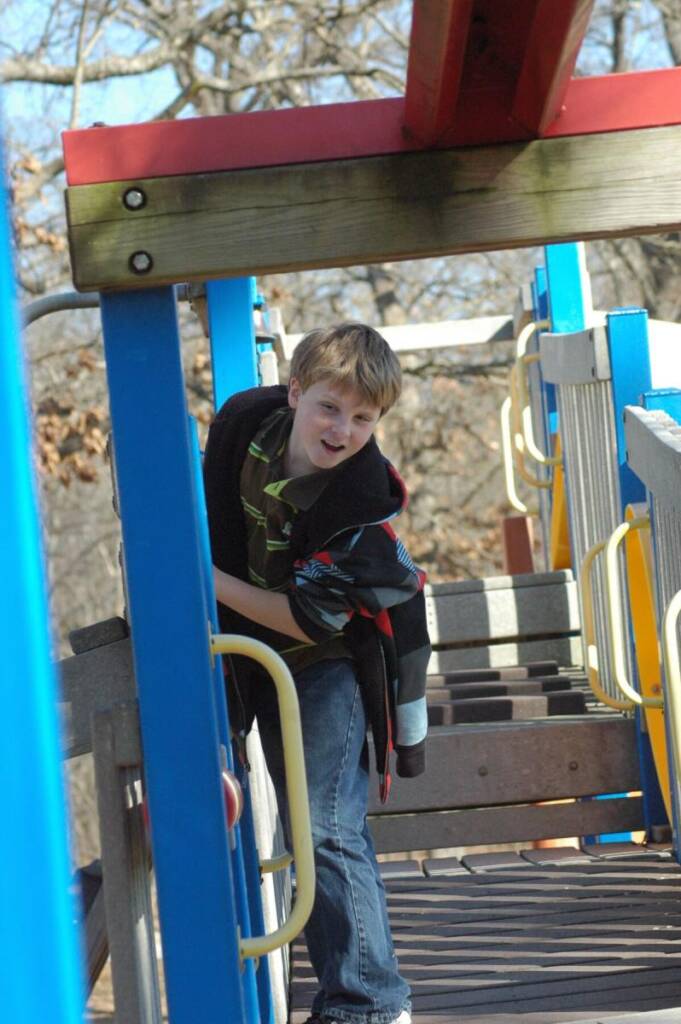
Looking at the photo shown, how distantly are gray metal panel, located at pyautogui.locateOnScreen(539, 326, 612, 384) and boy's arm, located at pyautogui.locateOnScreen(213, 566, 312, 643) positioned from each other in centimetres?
233

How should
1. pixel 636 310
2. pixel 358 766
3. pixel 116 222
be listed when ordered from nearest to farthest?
pixel 116 222 < pixel 358 766 < pixel 636 310

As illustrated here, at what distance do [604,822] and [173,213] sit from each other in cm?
322

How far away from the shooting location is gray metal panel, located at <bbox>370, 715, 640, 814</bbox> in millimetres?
4508

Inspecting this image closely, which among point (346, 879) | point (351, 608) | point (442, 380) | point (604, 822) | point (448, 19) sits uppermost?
point (442, 380)

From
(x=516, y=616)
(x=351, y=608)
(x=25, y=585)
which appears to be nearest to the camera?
(x=25, y=585)

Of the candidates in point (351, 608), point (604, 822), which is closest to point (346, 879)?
point (351, 608)

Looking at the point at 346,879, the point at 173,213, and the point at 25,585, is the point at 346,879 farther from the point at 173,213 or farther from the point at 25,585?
the point at 25,585

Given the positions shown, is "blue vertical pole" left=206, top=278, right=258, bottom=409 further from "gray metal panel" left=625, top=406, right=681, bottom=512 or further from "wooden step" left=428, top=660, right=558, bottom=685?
"wooden step" left=428, top=660, right=558, bottom=685

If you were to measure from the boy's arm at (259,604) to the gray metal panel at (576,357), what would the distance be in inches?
91.7

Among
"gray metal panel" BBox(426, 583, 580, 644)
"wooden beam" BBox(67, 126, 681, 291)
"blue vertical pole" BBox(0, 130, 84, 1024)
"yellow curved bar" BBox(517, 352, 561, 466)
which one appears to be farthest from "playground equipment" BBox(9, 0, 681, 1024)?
"yellow curved bar" BBox(517, 352, 561, 466)

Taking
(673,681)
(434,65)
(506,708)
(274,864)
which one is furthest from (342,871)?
(506,708)

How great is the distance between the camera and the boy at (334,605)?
255 centimetres

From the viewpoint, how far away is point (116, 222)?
1.88 m

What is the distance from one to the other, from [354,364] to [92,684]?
0.79 metres
